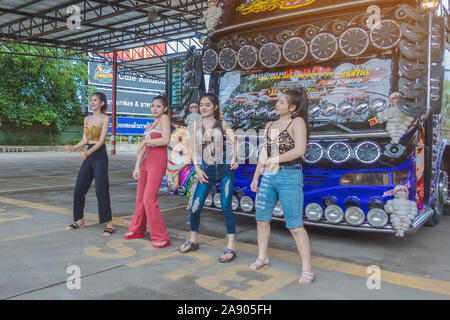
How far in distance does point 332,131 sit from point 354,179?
25.9 inches

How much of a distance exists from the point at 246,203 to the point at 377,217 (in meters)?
1.73

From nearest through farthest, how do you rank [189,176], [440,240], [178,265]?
[178,265]
[440,240]
[189,176]

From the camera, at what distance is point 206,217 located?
23.2 ft

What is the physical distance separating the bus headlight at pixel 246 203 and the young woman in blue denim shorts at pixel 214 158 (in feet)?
3.56

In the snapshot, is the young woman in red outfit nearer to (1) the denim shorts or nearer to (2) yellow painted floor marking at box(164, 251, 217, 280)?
(2) yellow painted floor marking at box(164, 251, 217, 280)

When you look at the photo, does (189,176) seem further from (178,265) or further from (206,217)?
(178,265)

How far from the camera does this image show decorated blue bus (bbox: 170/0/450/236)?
4547 millimetres

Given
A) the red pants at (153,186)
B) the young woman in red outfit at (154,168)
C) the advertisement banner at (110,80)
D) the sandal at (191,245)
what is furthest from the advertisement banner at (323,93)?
the advertisement banner at (110,80)

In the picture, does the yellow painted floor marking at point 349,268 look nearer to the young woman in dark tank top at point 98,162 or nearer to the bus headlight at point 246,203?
the bus headlight at point 246,203

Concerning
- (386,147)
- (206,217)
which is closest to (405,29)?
(386,147)

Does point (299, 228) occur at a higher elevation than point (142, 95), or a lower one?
lower

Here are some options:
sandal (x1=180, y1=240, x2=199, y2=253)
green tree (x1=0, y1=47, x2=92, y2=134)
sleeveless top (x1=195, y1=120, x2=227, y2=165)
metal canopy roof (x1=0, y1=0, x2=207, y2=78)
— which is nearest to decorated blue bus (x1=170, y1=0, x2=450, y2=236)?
sandal (x1=180, y1=240, x2=199, y2=253)

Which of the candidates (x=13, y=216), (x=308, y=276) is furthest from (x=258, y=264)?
(x=13, y=216)

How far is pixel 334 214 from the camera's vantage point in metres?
4.91
